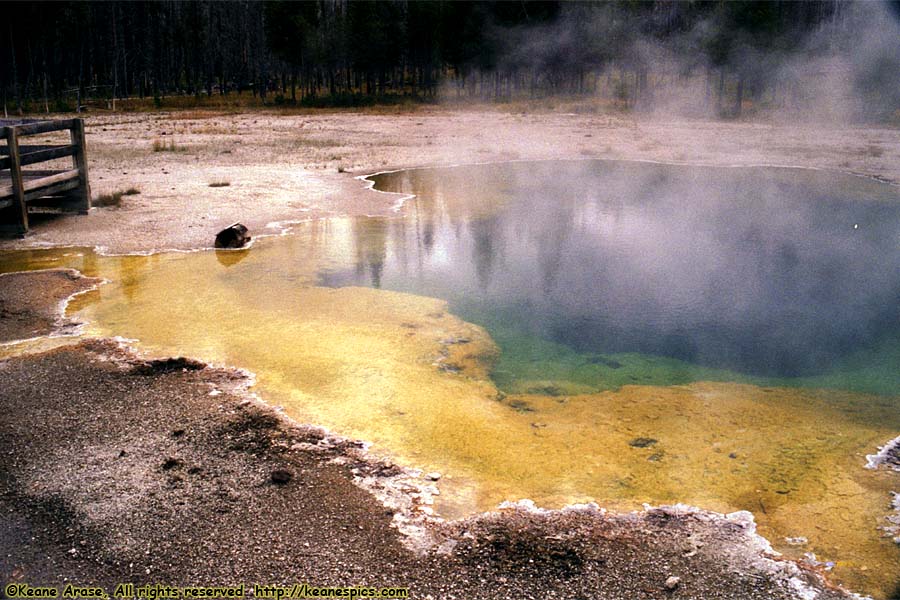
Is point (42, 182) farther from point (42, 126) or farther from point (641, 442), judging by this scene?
point (641, 442)

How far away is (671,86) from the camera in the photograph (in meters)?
37.8

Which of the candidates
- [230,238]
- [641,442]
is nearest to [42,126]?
[230,238]

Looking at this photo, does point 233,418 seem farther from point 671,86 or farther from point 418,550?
point 671,86

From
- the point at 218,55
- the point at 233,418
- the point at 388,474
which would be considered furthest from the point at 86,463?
the point at 218,55

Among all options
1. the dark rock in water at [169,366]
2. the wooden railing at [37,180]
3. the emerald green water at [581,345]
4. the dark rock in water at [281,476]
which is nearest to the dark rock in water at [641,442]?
the emerald green water at [581,345]

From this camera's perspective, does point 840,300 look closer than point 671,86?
Yes

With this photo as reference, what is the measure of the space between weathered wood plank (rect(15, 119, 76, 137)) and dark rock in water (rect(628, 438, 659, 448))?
7.29 m

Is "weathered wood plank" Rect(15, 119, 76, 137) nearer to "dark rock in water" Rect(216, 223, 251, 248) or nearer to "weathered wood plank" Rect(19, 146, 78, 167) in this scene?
"weathered wood plank" Rect(19, 146, 78, 167)

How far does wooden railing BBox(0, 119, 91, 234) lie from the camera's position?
8141mm

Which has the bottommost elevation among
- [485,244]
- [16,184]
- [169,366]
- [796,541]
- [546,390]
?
[796,541]

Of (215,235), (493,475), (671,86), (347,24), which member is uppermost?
(347,24)

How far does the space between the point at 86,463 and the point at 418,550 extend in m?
1.75

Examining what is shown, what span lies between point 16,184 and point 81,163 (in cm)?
133

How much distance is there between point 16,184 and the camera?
26.8 feet
